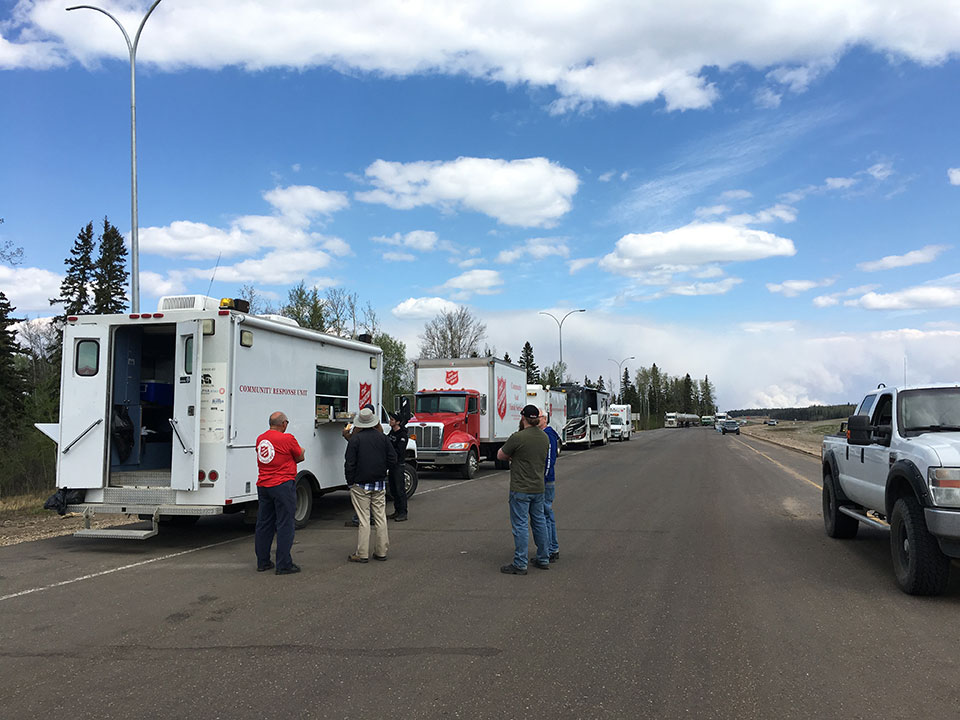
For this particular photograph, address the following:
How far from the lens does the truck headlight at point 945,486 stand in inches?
241

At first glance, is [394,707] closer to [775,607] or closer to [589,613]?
[589,613]

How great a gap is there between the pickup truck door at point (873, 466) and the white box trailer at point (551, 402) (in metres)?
19.7

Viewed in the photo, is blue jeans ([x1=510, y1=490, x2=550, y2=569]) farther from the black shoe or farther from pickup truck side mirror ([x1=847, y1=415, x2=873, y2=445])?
pickup truck side mirror ([x1=847, y1=415, x2=873, y2=445])

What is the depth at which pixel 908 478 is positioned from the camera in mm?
6633

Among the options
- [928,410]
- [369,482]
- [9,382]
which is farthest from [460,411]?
[9,382]

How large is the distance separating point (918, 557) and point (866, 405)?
124 inches

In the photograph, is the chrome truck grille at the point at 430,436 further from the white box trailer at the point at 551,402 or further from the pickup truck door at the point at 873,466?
the pickup truck door at the point at 873,466

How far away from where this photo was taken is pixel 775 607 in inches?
249

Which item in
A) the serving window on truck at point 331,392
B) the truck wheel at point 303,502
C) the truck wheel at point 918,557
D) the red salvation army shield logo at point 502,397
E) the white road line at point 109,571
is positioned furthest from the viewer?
the red salvation army shield logo at point 502,397

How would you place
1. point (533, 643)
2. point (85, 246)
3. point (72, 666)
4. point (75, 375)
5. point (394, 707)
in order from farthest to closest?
point (85, 246)
point (75, 375)
point (533, 643)
point (72, 666)
point (394, 707)

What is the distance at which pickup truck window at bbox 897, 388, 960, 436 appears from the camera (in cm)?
746

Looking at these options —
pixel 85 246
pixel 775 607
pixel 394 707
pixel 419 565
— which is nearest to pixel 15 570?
pixel 419 565

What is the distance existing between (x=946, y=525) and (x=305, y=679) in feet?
17.5

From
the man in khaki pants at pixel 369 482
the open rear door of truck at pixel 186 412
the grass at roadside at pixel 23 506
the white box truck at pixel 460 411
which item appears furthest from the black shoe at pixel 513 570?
the white box truck at pixel 460 411
